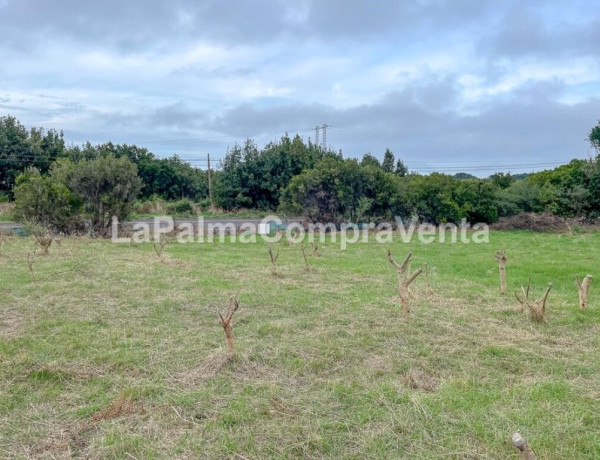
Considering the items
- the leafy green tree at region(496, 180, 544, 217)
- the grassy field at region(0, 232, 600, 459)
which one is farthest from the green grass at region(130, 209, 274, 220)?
the grassy field at region(0, 232, 600, 459)

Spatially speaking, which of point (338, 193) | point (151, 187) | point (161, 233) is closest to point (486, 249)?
point (338, 193)

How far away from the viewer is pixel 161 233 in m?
14.1

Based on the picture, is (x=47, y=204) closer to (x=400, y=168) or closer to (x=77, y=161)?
(x=77, y=161)

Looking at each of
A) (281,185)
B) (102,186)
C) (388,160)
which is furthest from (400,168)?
(102,186)

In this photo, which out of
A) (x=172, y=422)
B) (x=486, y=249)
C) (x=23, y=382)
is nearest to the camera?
(x=172, y=422)

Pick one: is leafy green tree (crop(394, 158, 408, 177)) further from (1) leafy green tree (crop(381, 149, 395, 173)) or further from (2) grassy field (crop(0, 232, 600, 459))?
(2) grassy field (crop(0, 232, 600, 459))

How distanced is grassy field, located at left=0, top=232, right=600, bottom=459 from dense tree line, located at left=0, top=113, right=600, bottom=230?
24.6 ft

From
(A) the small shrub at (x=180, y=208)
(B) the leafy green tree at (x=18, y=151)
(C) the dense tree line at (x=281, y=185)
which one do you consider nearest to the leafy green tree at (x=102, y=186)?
(C) the dense tree line at (x=281, y=185)

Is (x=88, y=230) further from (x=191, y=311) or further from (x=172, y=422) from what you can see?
(x=172, y=422)

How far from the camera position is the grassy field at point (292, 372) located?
2422mm

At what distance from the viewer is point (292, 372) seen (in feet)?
11.0

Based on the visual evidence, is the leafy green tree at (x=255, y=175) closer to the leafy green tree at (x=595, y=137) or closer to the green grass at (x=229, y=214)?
the green grass at (x=229, y=214)

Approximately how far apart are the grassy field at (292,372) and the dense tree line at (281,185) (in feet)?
24.6

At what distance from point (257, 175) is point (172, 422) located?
20526mm
